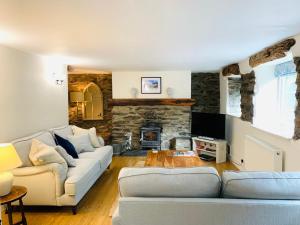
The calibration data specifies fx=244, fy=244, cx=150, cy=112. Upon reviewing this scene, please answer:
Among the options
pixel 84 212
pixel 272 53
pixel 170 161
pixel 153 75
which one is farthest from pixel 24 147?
pixel 153 75

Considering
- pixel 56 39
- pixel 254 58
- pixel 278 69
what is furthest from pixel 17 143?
pixel 278 69

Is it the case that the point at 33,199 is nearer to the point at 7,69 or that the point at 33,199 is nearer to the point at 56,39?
the point at 7,69

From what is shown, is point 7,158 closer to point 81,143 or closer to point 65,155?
point 65,155

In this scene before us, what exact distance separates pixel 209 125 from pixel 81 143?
3.06 metres

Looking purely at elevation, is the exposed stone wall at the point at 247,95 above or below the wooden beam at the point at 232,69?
below

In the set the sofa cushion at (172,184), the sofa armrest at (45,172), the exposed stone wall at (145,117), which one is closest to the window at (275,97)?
the sofa cushion at (172,184)

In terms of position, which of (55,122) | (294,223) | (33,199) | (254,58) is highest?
(254,58)

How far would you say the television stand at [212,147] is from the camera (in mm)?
5606

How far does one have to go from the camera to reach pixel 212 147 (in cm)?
585

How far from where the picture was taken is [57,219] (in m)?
2.97

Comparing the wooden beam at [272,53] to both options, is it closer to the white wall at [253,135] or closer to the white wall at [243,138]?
the white wall at [243,138]

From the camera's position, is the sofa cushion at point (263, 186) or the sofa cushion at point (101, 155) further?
the sofa cushion at point (101, 155)

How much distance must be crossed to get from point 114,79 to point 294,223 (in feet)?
18.7

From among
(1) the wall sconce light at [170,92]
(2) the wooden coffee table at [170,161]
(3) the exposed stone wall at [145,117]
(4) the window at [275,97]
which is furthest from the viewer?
(3) the exposed stone wall at [145,117]
